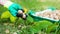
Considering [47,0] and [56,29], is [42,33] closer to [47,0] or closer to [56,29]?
[56,29]

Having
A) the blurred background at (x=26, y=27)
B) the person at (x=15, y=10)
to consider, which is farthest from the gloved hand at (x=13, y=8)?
the blurred background at (x=26, y=27)

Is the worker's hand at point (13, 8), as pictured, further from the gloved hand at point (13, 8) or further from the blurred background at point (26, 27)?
the blurred background at point (26, 27)

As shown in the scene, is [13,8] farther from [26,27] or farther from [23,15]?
[26,27]

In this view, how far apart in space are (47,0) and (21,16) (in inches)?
84.6

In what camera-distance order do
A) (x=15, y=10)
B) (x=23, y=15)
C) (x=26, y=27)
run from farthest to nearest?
(x=15, y=10), (x=23, y=15), (x=26, y=27)

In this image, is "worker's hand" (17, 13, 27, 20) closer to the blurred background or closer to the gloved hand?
the gloved hand

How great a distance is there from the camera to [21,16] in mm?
5426

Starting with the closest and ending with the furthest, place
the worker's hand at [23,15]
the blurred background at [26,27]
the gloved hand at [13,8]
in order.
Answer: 1. the blurred background at [26,27]
2. the worker's hand at [23,15]
3. the gloved hand at [13,8]

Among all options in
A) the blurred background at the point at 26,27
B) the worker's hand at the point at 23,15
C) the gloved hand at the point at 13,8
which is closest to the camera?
the blurred background at the point at 26,27

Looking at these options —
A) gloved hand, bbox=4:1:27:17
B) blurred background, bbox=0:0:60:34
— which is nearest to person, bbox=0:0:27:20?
gloved hand, bbox=4:1:27:17

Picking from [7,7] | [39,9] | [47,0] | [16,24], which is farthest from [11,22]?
[47,0]

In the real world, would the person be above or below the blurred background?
above

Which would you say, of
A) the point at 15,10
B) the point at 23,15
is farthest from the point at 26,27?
the point at 15,10

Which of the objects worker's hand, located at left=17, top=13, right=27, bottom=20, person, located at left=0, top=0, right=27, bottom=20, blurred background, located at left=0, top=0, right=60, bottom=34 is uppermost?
person, located at left=0, top=0, right=27, bottom=20
